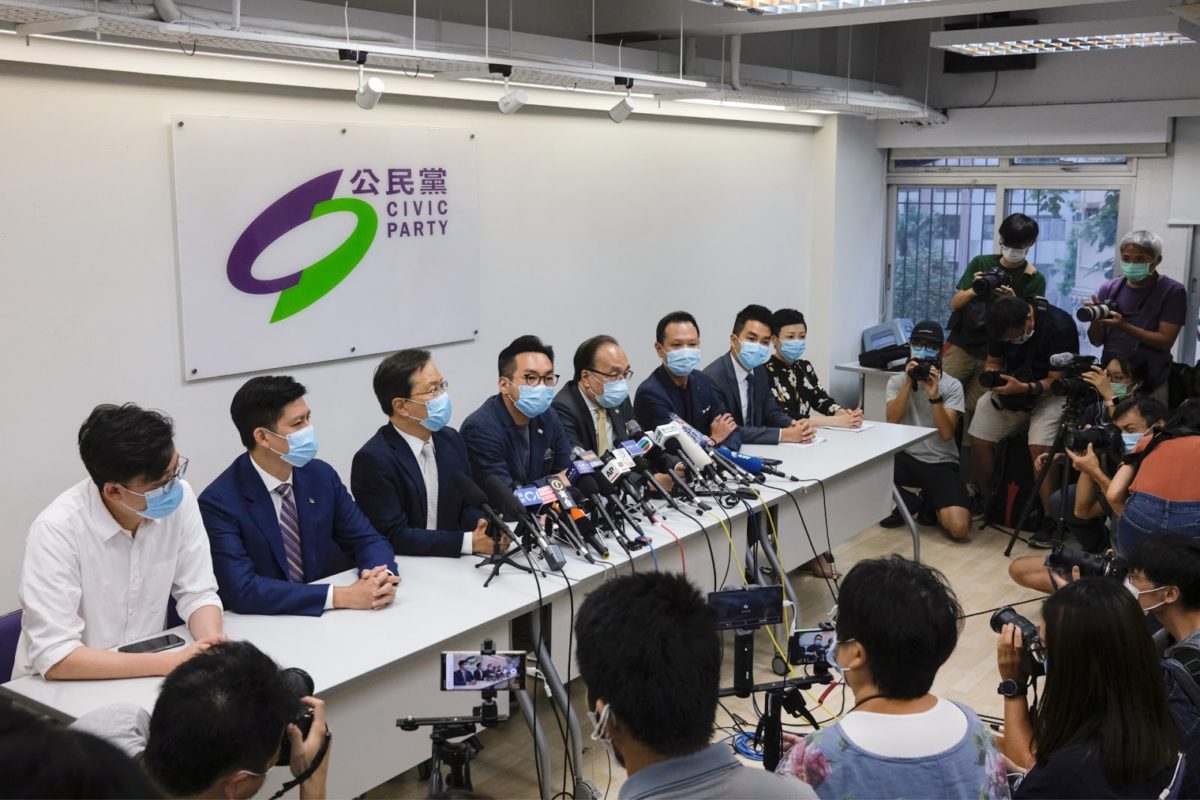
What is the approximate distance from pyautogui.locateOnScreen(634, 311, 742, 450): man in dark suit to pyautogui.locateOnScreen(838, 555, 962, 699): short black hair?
2782 mm

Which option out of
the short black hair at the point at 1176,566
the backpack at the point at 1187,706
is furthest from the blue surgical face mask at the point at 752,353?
the backpack at the point at 1187,706

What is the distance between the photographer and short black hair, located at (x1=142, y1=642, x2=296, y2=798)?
172 centimetres

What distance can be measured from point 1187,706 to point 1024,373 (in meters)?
4.01

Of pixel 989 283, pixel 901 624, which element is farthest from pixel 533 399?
pixel 989 283

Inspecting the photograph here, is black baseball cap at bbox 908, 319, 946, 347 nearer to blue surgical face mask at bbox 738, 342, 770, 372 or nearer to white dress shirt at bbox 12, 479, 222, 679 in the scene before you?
blue surgical face mask at bbox 738, 342, 770, 372

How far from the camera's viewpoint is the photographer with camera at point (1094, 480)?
4656 millimetres

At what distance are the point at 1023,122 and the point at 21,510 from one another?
6.28 metres

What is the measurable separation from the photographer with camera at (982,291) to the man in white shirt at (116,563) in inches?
183

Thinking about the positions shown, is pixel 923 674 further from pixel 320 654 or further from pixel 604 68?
pixel 604 68

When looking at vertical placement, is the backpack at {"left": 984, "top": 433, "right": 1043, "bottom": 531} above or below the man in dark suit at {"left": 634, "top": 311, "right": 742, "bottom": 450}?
below

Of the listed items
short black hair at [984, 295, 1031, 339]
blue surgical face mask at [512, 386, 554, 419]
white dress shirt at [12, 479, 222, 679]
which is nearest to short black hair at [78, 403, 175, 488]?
white dress shirt at [12, 479, 222, 679]

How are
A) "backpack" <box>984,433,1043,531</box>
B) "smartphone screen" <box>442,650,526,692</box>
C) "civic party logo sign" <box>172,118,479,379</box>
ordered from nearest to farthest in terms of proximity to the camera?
"smartphone screen" <box>442,650,526,692</box> < "civic party logo sign" <box>172,118,479,379</box> < "backpack" <box>984,433,1043,531</box>

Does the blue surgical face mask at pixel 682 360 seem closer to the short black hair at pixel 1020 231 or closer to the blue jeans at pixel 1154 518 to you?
the blue jeans at pixel 1154 518

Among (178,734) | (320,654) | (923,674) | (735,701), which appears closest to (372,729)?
(320,654)
